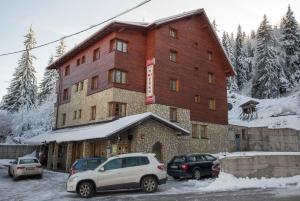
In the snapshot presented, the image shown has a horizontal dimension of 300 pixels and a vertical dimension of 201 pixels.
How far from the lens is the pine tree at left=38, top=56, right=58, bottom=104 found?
63.4 metres

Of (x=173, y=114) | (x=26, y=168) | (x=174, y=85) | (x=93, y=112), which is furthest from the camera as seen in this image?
(x=174, y=85)

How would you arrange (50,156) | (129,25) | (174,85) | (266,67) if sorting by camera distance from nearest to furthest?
(129,25) < (174,85) < (50,156) < (266,67)

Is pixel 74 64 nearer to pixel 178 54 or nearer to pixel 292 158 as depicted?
pixel 178 54

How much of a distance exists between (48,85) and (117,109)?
41.4 meters

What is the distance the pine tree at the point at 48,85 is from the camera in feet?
208

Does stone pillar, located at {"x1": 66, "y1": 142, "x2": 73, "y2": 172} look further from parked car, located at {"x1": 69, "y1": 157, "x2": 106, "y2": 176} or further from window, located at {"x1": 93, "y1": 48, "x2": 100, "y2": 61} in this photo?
parked car, located at {"x1": 69, "y1": 157, "x2": 106, "y2": 176}

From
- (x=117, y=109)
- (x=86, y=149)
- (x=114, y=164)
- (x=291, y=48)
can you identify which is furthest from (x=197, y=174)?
(x=291, y=48)

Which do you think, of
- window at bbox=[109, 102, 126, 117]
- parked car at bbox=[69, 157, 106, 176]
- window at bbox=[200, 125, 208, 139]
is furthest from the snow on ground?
parked car at bbox=[69, 157, 106, 176]

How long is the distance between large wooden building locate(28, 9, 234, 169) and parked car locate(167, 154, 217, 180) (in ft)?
13.2

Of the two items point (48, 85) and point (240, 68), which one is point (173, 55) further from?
point (240, 68)

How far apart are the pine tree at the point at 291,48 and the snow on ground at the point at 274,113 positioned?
990 centimetres

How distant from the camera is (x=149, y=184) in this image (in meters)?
14.9

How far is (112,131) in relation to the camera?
21.7m

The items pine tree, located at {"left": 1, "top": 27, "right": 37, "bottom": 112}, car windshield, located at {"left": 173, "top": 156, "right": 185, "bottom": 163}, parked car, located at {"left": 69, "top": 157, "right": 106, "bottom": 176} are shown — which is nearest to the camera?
parked car, located at {"left": 69, "top": 157, "right": 106, "bottom": 176}
